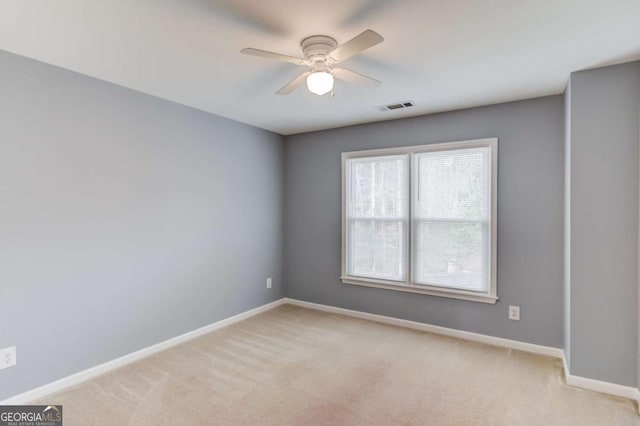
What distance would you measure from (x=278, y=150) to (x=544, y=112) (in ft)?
10.4

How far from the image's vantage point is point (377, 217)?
13.5ft

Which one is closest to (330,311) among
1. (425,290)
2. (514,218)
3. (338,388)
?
(425,290)

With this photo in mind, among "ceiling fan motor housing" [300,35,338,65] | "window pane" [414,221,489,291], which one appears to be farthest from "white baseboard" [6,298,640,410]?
"ceiling fan motor housing" [300,35,338,65]

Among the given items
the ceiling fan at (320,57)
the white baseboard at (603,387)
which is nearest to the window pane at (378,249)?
the white baseboard at (603,387)

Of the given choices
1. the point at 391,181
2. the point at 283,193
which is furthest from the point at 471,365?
the point at 283,193

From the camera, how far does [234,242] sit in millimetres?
4059

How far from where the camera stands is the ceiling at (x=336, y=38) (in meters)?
1.77

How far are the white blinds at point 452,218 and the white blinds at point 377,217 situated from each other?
0.18 meters

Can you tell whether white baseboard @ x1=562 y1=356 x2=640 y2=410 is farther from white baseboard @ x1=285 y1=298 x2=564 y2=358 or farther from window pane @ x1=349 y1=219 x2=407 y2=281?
window pane @ x1=349 y1=219 x2=407 y2=281

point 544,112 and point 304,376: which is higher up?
point 544,112

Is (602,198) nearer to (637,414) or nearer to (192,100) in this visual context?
(637,414)

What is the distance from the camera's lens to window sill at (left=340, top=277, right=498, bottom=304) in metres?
3.40

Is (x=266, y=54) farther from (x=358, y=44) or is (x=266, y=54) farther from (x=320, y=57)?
(x=358, y=44)

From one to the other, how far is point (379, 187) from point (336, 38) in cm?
227
